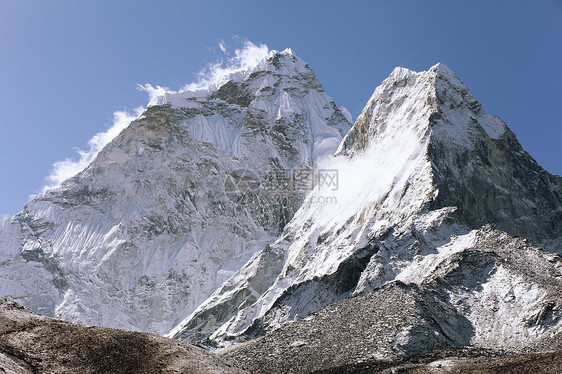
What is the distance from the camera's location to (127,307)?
427 ft

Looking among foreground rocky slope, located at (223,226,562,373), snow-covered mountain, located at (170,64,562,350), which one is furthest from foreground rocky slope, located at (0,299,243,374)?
snow-covered mountain, located at (170,64,562,350)

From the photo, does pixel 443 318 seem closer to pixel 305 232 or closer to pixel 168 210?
pixel 305 232

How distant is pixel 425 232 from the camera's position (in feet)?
261

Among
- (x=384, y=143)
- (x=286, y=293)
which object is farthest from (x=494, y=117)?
(x=286, y=293)

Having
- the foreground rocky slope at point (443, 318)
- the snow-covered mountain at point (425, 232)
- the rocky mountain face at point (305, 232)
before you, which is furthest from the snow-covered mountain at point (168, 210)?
the foreground rocky slope at point (443, 318)

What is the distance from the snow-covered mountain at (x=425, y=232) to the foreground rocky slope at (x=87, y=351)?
1993 cm

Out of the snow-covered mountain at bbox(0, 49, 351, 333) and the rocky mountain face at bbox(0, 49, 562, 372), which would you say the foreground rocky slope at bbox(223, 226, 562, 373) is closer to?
the rocky mountain face at bbox(0, 49, 562, 372)

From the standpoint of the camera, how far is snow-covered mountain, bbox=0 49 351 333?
13338 centimetres

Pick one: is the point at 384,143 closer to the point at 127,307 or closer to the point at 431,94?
the point at 431,94

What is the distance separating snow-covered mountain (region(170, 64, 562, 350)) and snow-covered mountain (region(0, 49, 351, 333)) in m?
20.0

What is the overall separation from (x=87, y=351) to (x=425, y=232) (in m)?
48.0

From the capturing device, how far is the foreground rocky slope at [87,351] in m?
41.5

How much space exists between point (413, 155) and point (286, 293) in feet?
102

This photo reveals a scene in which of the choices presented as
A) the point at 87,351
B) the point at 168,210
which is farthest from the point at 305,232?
the point at 87,351
